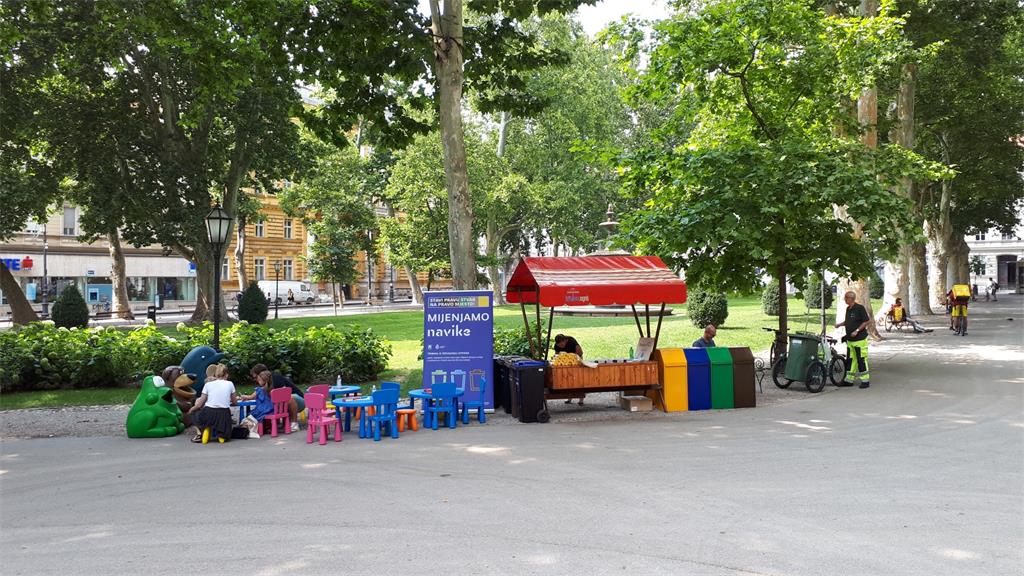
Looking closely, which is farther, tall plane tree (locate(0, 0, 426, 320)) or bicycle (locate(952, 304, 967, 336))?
bicycle (locate(952, 304, 967, 336))

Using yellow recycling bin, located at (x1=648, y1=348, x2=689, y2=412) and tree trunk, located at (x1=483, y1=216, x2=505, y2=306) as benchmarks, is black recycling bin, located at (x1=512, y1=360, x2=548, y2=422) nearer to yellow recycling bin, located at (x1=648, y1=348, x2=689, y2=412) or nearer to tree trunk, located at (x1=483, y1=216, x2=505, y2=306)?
yellow recycling bin, located at (x1=648, y1=348, x2=689, y2=412)

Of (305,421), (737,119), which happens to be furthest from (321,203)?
(305,421)

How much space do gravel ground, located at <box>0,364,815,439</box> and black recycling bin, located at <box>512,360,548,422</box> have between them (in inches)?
10.6

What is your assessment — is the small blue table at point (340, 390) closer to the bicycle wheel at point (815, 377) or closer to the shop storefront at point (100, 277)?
the bicycle wheel at point (815, 377)

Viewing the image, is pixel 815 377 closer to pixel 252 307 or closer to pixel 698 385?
pixel 698 385

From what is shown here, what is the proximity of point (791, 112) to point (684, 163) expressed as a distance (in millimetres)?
4043

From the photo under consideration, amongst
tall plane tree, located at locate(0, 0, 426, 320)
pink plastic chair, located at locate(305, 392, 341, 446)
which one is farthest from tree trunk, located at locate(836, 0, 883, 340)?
pink plastic chair, located at locate(305, 392, 341, 446)

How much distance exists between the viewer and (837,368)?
14.7 metres

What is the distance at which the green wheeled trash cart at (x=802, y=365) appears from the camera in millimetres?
14000

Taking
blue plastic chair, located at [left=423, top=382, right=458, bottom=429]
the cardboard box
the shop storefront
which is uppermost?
the shop storefront

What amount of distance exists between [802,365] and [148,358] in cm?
1343

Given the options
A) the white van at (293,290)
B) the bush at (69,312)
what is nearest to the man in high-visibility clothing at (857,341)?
the bush at (69,312)

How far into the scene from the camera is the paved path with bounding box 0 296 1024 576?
5523 mm

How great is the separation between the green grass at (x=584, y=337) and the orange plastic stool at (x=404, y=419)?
4.10 metres
